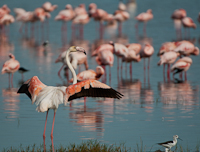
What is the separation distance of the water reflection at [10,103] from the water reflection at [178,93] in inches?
→ 126

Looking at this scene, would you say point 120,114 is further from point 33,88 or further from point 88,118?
point 33,88

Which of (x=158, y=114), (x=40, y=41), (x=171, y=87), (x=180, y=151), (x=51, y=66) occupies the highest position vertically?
(x=40, y=41)

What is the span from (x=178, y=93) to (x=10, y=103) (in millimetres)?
4080

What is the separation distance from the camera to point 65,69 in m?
15.0

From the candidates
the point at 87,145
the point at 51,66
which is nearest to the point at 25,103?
the point at 87,145

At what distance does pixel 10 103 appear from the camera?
391 inches

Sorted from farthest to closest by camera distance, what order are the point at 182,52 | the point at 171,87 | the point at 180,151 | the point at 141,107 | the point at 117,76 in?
1. the point at 182,52
2. the point at 117,76
3. the point at 171,87
4. the point at 141,107
5. the point at 180,151

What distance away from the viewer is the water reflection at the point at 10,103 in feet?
28.7

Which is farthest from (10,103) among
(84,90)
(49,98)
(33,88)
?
(84,90)

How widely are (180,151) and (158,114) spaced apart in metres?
2.31

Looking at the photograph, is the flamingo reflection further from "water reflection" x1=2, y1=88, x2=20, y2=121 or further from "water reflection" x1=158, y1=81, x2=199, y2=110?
"water reflection" x1=158, y1=81, x2=199, y2=110

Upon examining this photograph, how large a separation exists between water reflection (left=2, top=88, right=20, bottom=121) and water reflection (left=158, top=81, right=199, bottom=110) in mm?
3209

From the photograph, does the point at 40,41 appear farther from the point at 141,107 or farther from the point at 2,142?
the point at 2,142

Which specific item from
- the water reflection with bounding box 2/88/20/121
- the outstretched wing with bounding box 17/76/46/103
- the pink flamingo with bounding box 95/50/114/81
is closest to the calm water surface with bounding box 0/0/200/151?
the water reflection with bounding box 2/88/20/121
